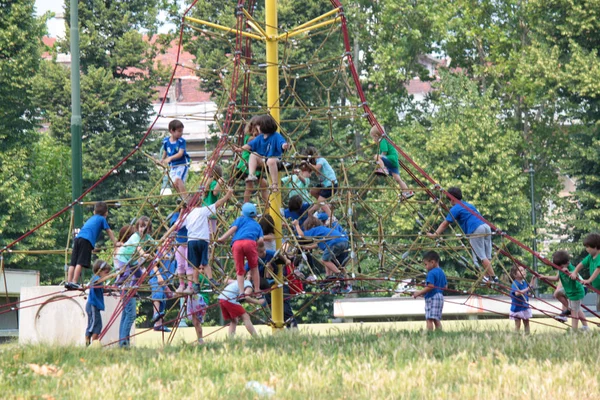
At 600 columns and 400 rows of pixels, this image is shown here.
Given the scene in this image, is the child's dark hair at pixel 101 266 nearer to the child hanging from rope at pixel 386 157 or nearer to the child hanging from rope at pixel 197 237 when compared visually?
the child hanging from rope at pixel 197 237

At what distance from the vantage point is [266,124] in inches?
475

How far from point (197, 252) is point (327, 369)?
4898 millimetres

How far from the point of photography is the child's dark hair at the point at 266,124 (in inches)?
474

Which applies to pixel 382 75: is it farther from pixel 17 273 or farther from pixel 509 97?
pixel 17 273

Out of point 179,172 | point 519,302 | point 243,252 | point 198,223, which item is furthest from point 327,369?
point 519,302

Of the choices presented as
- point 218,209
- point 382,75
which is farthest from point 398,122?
point 218,209

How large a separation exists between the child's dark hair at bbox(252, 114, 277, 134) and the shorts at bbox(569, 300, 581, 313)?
15.4 feet

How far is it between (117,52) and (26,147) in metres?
6.06

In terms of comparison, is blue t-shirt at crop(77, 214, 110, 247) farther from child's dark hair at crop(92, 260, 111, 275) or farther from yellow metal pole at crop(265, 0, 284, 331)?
yellow metal pole at crop(265, 0, 284, 331)

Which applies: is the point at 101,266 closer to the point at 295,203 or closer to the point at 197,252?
the point at 197,252

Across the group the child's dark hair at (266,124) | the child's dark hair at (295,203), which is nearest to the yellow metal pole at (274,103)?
the child's dark hair at (295,203)

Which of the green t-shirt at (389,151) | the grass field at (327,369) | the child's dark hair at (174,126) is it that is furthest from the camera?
the green t-shirt at (389,151)

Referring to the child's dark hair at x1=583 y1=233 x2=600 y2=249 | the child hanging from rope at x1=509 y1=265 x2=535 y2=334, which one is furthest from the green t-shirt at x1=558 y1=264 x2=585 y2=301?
the child's dark hair at x1=583 y1=233 x2=600 y2=249

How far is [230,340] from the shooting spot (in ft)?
33.2
